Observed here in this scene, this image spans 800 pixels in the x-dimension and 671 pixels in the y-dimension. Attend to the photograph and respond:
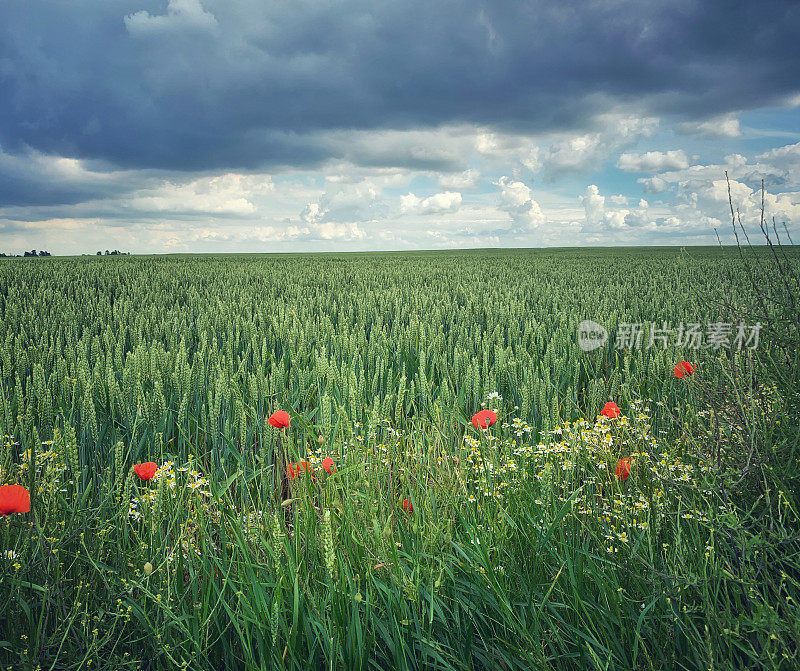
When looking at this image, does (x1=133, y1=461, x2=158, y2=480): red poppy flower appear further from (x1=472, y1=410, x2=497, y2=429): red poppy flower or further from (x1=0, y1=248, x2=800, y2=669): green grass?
(x1=472, y1=410, x2=497, y2=429): red poppy flower

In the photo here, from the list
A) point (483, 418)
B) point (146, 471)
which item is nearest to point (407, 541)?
point (483, 418)

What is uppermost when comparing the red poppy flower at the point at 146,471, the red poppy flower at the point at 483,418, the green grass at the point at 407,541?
the red poppy flower at the point at 483,418

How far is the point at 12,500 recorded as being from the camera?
1.47 meters

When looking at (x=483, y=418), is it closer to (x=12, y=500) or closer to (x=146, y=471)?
(x=146, y=471)

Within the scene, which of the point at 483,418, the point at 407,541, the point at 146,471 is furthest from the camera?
the point at 483,418

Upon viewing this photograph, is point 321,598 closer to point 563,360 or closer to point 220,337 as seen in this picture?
point 563,360

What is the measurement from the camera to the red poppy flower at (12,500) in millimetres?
1451

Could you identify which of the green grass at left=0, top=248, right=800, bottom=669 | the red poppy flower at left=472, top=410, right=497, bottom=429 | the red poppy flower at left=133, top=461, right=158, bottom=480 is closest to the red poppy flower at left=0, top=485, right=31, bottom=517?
the green grass at left=0, top=248, right=800, bottom=669

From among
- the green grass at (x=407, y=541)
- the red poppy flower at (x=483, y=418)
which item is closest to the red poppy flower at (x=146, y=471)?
the green grass at (x=407, y=541)

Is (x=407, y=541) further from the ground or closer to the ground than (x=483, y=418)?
closer to the ground

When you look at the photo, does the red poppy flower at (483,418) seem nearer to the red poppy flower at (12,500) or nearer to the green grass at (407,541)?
the green grass at (407,541)

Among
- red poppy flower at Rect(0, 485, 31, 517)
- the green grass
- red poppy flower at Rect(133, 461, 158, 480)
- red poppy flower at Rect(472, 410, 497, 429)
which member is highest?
red poppy flower at Rect(0, 485, 31, 517)

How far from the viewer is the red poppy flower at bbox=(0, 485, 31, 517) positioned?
1451mm

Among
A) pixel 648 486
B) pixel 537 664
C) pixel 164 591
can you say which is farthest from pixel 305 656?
pixel 648 486
